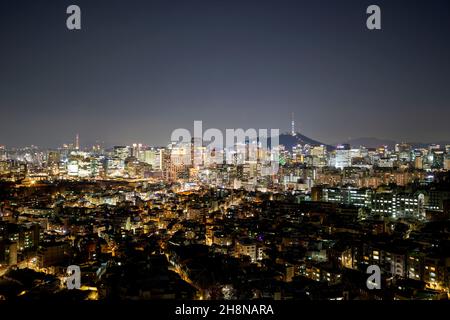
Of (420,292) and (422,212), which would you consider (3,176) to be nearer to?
(422,212)

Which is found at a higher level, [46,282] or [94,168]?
[94,168]

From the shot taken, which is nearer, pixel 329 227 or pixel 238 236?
pixel 238 236

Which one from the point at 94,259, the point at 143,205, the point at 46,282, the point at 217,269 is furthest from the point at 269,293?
the point at 143,205

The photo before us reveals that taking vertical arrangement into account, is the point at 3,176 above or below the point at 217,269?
above

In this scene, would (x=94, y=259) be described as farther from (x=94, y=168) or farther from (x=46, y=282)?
(x=94, y=168)

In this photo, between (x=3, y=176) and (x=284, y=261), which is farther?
(x=3, y=176)

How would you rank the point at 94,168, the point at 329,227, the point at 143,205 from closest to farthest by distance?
1. the point at 329,227
2. the point at 143,205
3. the point at 94,168

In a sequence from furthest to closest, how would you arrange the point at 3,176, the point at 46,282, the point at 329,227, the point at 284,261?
1. the point at 3,176
2. the point at 329,227
3. the point at 284,261
4. the point at 46,282
